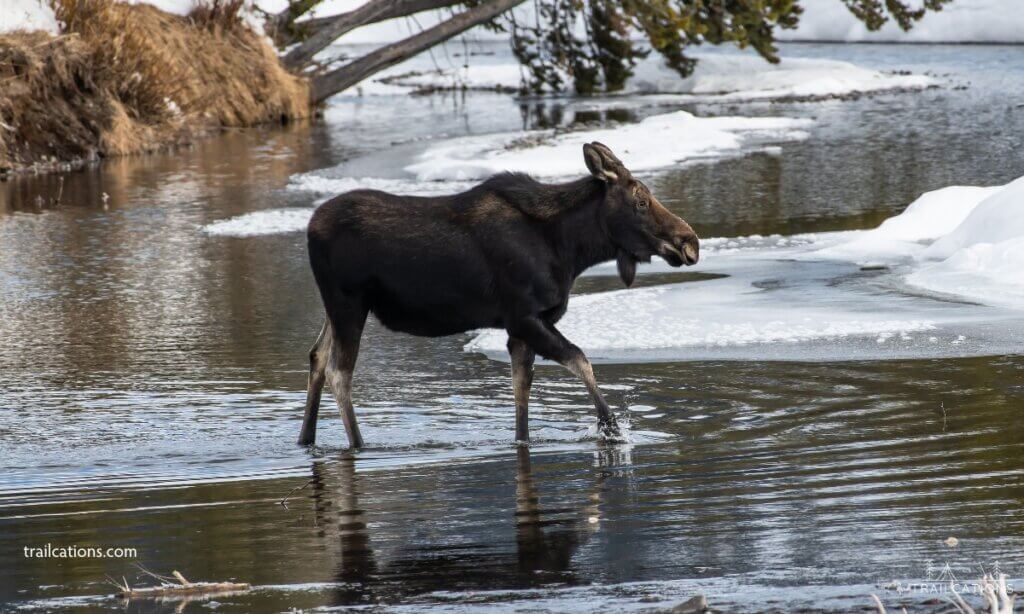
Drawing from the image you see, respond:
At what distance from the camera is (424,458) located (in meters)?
8.00

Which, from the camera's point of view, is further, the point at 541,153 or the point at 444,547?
the point at 541,153

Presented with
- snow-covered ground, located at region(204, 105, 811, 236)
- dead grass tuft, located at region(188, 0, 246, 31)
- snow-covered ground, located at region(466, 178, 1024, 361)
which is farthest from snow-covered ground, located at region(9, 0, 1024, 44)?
snow-covered ground, located at region(466, 178, 1024, 361)

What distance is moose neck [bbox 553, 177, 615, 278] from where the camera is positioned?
27.7 ft

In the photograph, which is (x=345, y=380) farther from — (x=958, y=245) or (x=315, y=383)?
(x=958, y=245)

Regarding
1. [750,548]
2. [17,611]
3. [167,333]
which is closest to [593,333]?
[167,333]

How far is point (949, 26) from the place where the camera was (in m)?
38.0

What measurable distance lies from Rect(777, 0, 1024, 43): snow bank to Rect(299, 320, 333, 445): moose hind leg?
29.5m

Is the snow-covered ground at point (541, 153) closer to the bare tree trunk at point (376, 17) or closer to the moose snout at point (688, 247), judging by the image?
the bare tree trunk at point (376, 17)

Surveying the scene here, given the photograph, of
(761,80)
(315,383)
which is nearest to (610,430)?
(315,383)

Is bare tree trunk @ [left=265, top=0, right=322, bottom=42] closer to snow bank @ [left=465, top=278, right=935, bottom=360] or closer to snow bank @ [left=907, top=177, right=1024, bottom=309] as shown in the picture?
snow bank @ [left=907, top=177, right=1024, bottom=309]

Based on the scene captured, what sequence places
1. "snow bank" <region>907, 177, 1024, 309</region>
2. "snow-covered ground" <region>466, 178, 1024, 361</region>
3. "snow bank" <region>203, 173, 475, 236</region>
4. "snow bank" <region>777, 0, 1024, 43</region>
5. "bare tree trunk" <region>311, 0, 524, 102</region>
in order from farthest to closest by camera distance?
"snow bank" <region>777, 0, 1024, 43</region>, "bare tree trunk" <region>311, 0, 524, 102</region>, "snow bank" <region>203, 173, 475, 236</region>, "snow bank" <region>907, 177, 1024, 309</region>, "snow-covered ground" <region>466, 178, 1024, 361</region>

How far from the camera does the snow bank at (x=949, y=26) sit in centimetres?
3719

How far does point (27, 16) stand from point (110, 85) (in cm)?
172

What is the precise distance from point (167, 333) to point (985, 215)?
21.9 feet
